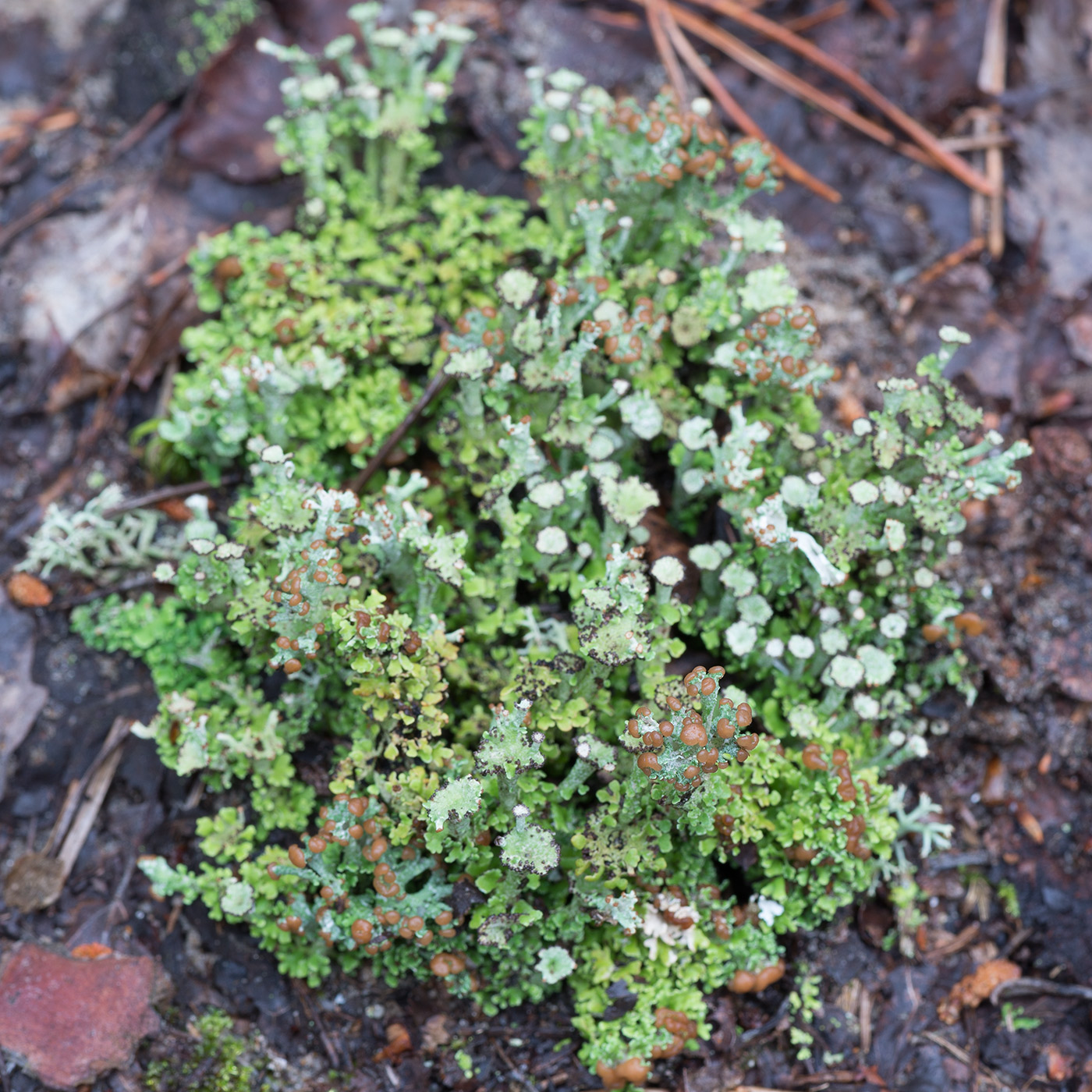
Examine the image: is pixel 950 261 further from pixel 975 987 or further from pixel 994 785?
pixel 975 987

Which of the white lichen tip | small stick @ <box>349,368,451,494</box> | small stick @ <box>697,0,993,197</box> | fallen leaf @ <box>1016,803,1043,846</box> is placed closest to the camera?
the white lichen tip

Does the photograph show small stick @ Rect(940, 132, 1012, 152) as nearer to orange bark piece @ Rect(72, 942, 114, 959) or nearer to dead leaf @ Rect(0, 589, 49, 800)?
dead leaf @ Rect(0, 589, 49, 800)

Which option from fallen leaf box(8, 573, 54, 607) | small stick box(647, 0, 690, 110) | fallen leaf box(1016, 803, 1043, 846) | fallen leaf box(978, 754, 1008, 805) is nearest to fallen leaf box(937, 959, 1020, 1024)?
fallen leaf box(1016, 803, 1043, 846)

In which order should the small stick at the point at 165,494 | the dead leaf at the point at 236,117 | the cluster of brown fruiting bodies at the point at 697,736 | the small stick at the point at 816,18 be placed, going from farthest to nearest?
1. the small stick at the point at 816,18
2. the dead leaf at the point at 236,117
3. the small stick at the point at 165,494
4. the cluster of brown fruiting bodies at the point at 697,736

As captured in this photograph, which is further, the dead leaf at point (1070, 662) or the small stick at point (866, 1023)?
the dead leaf at point (1070, 662)

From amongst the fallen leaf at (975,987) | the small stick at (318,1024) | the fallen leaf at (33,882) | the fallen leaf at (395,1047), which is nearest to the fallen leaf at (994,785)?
the fallen leaf at (975,987)

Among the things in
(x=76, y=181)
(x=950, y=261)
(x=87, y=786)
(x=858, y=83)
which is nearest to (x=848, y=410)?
(x=950, y=261)

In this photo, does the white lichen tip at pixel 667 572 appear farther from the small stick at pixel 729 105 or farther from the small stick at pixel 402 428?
the small stick at pixel 729 105
